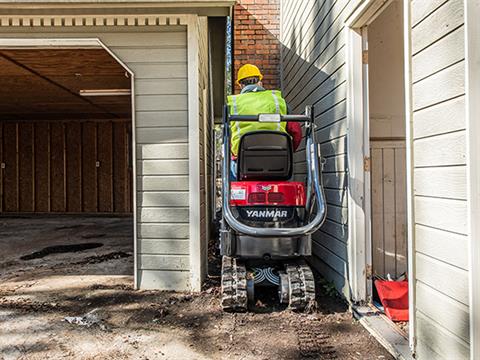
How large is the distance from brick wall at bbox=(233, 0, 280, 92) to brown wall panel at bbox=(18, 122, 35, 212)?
7.47 meters

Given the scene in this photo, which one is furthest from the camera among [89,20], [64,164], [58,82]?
[64,164]

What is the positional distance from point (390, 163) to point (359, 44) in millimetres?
1234

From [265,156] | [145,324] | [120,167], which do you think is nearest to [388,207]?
[265,156]

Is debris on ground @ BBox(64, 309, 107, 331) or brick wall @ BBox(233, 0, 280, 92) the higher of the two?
brick wall @ BBox(233, 0, 280, 92)

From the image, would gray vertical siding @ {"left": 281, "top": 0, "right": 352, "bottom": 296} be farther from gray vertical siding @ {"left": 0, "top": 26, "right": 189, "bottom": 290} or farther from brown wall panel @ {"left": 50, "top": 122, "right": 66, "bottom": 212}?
brown wall panel @ {"left": 50, "top": 122, "right": 66, "bottom": 212}

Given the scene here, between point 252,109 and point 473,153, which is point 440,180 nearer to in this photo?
point 473,153

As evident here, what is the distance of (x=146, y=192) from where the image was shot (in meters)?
3.82

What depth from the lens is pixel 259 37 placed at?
6859 millimetres

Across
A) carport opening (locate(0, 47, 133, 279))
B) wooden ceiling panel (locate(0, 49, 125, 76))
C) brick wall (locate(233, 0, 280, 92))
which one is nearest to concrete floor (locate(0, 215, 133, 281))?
carport opening (locate(0, 47, 133, 279))

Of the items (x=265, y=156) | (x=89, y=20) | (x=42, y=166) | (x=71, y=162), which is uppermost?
(x=89, y=20)

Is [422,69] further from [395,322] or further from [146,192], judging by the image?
[146,192]

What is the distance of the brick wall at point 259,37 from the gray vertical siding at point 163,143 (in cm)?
313

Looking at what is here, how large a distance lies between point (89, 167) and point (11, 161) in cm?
226

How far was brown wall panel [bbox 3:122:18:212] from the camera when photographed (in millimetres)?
11445
